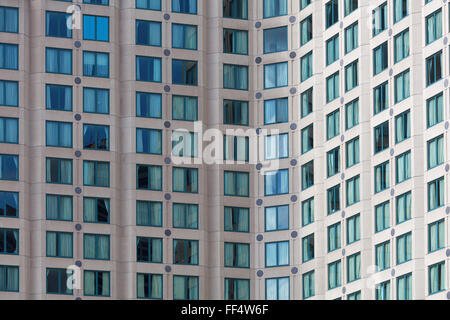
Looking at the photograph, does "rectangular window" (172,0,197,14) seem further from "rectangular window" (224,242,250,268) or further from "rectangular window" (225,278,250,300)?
"rectangular window" (225,278,250,300)

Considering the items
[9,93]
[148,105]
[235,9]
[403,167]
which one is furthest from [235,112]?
[403,167]

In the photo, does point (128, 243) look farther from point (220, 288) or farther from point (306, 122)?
point (306, 122)

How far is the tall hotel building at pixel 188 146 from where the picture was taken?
338ft

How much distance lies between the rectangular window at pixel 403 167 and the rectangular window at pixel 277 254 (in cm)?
1605

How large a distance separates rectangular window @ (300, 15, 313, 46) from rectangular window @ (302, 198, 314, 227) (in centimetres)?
1279

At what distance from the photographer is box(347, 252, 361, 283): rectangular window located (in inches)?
3899

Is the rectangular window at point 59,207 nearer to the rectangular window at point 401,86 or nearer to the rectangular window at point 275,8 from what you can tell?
the rectangular window at point 275,8

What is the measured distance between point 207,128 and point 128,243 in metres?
11.3

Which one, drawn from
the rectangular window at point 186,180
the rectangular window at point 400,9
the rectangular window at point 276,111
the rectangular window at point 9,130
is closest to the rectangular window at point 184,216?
the rectangular window at point 186,180

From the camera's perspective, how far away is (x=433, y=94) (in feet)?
301

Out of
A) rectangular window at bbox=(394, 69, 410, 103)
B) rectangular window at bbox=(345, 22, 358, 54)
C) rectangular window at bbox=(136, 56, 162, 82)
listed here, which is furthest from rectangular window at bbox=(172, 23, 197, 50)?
rectangular window at bbox=(394, 69, 410, 103)

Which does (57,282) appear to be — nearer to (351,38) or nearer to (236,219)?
(236,219)
